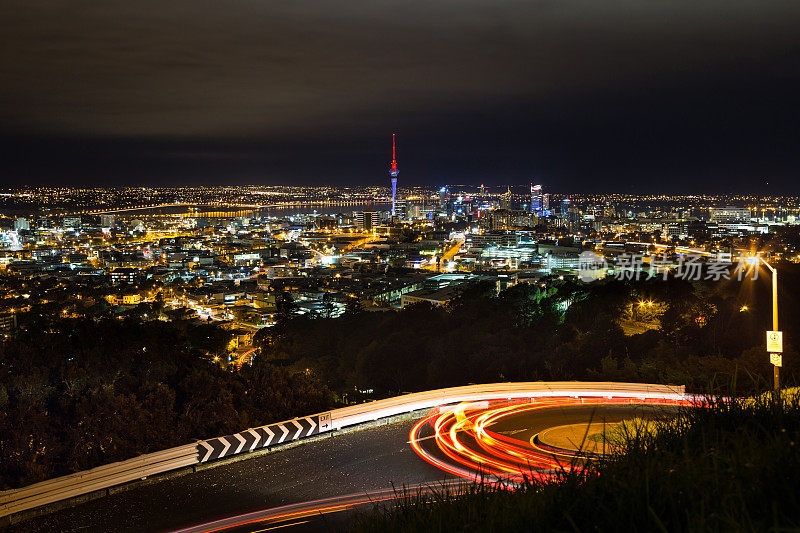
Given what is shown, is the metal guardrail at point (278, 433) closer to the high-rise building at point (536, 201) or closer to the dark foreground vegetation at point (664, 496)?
the dark foreground vegetation at point (664, 496)

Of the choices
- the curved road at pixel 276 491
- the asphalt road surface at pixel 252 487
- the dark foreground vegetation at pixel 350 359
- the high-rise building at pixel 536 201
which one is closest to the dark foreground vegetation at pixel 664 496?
the dark foreground vegetation at pixel 350 359

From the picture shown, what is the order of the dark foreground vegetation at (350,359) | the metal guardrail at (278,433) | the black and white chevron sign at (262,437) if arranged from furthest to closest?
the dark foreground vegetation at (350,359), the black and white chevron sign at (262,437), the metal guardrail at (278,433)

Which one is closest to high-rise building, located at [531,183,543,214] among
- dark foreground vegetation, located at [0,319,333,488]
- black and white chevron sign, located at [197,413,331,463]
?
dark foreground vegetation, located at [0,319,333,488]

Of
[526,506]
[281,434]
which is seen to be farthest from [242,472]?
[526,506]

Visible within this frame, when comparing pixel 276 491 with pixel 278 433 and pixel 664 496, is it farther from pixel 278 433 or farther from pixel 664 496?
pixel 664 496

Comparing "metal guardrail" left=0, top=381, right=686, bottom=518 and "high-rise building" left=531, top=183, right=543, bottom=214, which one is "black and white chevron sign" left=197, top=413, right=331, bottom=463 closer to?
"metal guardrail" left=0, top=381, right=686, bottom=518

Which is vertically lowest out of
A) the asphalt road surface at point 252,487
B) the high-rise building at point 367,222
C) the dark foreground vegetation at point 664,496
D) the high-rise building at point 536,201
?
the asphalt road surface at point 252,487

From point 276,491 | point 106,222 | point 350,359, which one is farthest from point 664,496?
point 106,222

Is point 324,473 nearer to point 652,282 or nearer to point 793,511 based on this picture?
point 793,511
